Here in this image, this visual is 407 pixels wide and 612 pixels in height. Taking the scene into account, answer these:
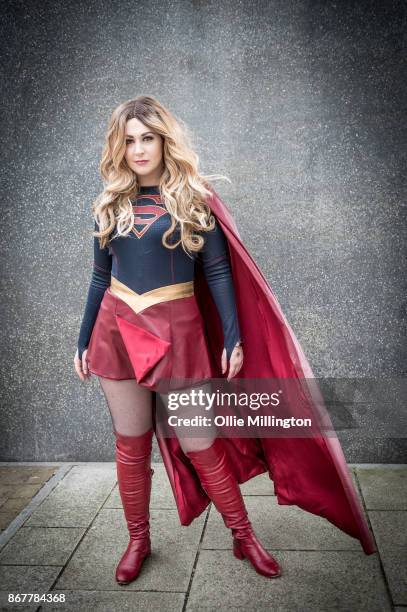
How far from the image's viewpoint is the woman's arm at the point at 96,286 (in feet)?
7.32

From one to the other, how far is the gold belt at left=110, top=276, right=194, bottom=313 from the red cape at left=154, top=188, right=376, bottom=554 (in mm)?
230

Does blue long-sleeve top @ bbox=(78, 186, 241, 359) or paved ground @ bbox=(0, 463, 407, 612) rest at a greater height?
blue long-sleeve top @ bbox=(78, 186, 241, 359)

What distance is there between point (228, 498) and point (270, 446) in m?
0.32

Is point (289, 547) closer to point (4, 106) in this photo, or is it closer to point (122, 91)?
point (122, 91)

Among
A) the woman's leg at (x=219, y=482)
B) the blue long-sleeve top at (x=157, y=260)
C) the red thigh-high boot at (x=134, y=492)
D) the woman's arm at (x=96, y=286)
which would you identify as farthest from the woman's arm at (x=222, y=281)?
the red thigh-high boot at (x=134, y=492)

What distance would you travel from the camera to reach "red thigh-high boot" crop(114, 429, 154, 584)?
225 cm

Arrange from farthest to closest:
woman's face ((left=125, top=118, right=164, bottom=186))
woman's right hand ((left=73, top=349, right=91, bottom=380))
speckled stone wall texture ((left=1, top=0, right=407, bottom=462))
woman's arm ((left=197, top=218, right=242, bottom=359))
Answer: speckled stone wall texture ((left=1, top=0, right=407, bottom=462)) < woman's right hand ((left=73, top=349, right=91, bottom=380)) < woman's arm ((left=197, top=218, right=242, bottom=359)) < woman's face ((left=125, top=118, right=164, bottom=186))

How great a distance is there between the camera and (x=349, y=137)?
3.00 metres

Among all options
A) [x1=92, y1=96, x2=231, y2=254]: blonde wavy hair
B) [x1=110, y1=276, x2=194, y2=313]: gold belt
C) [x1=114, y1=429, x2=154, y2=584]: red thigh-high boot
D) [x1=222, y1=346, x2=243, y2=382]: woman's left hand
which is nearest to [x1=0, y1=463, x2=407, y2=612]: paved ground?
[x1=114, y1=429, x2=154, y2=584]: red thigh-high boot

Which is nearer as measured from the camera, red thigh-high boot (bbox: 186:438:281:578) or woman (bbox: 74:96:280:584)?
woman (bbox: 74:96:280:584)

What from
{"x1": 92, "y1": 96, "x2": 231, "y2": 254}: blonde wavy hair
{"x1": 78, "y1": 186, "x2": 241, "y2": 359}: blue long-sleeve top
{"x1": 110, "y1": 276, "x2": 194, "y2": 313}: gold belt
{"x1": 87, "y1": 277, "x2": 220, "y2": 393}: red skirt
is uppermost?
{"x1": 92, "y1": 96, "x2": 231, "y2": 254}: blonde wavy hair

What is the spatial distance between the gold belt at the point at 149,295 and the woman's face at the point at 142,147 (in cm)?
44

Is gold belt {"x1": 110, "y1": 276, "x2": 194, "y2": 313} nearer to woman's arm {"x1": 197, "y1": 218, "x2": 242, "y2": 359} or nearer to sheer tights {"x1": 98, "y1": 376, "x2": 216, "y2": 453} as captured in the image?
woman's arm {"x1": 197, "y1": 218, "x2": 242, "y2": 359}

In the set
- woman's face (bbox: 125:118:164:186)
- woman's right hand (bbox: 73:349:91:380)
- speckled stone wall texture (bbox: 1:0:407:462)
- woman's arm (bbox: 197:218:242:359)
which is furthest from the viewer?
speckled stone wall texture (bbox: 1:0:407:462)
